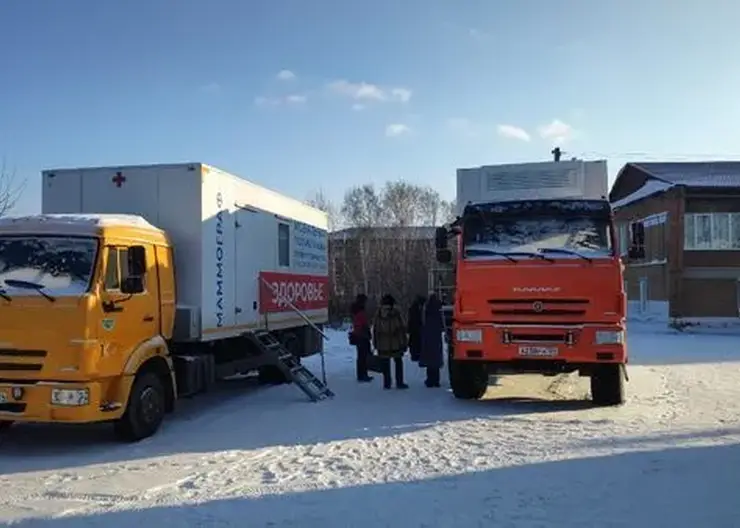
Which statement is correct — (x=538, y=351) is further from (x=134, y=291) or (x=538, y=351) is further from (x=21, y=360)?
(x=21, y=360)

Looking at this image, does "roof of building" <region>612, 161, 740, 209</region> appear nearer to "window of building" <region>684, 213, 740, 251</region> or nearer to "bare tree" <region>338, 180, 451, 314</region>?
"window of building" <region>684, 213, 740, 251</region>

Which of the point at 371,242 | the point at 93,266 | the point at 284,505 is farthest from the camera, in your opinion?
the point at 371,242

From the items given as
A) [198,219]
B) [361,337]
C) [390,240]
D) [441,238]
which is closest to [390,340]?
[361,337]

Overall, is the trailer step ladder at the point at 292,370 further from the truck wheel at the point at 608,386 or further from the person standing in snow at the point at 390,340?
the truck wheel at the point at 608,386

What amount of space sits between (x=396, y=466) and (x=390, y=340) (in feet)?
20.8

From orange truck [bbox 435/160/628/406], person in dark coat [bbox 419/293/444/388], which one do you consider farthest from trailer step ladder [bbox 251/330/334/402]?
orange truck [bbox 435/160/628/406]

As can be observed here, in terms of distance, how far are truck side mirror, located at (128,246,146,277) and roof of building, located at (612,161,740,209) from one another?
94.2ft

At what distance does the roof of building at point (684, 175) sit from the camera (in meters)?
36.6

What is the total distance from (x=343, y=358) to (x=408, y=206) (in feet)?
159

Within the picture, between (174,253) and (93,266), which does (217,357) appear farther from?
(93,266)

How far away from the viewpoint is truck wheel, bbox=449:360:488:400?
12.4m

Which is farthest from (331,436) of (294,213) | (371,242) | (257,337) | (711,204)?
(371,242)

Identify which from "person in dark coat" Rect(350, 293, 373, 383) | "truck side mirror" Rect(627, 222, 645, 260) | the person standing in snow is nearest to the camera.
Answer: "truck side mirror" Rect(627, 222, 645, 260)

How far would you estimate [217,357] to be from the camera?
12.6 meters
